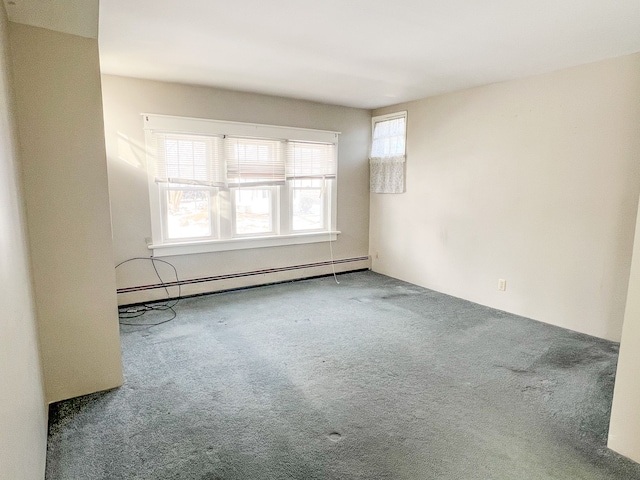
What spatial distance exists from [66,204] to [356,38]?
90.2 inches

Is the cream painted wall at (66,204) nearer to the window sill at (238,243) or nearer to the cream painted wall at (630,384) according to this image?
the window sill at (238,243)

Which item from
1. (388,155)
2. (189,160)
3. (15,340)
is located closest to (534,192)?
(388,155)

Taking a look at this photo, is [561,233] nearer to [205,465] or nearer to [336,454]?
[336,454]

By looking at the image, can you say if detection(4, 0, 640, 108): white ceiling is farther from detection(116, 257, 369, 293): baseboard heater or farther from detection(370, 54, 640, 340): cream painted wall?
detection(116, 257, 369, 293): baseboard heater

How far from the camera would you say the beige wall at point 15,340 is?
1.14 meters

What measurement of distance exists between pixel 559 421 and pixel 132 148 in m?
4.42

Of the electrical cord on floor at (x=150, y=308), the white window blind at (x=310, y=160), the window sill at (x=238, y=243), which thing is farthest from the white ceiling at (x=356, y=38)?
the electrical cord on floor at (x=150, y=308)

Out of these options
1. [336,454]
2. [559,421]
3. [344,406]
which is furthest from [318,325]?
[559,421]

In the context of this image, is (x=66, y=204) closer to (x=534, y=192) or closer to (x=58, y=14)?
(x=58, y=14)

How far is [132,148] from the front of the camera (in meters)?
4.01

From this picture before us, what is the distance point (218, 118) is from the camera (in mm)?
4441

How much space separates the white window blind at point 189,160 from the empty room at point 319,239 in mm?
A: 27

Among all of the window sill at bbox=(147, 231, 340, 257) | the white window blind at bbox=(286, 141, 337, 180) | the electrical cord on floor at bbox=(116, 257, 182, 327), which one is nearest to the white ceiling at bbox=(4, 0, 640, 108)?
the white window blind at bbox=(286, 141, 337, 180)

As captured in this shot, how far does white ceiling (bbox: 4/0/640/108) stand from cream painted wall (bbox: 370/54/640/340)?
31 centimetres
